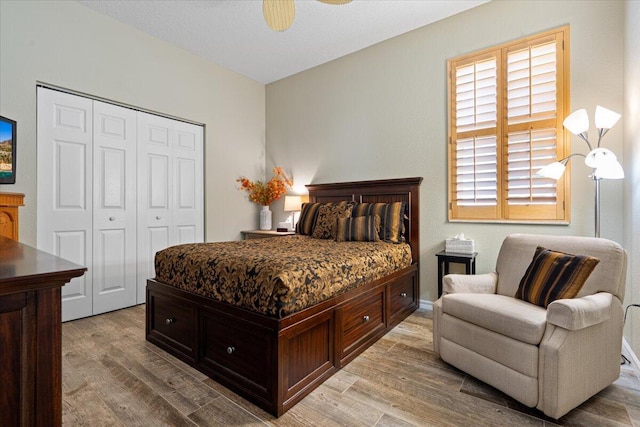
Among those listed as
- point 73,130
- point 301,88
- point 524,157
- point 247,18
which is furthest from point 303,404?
point 301,88

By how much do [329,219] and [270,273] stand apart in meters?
1.90

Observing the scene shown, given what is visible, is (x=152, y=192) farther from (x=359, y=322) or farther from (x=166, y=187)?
(x=359, y=322)

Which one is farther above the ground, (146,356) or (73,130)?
(73,130)

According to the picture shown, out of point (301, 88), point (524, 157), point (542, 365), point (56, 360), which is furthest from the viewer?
point (301, 88)

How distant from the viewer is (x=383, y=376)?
2.10 m

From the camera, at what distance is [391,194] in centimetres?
375

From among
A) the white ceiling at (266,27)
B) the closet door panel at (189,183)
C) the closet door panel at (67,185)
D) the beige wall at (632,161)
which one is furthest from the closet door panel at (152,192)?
the beige wall at (632,161)

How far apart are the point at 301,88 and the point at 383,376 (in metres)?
4.04

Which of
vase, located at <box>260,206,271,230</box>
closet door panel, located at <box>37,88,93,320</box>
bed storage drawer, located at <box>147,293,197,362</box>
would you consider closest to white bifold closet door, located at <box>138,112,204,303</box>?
closet door panel, located at <box>37,88,93,320</box>

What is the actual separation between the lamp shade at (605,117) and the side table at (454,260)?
145cm

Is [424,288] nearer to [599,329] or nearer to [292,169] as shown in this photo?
[599,329]

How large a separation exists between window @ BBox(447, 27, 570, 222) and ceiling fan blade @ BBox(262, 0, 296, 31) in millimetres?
1862

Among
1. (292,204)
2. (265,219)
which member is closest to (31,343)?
(292,204)

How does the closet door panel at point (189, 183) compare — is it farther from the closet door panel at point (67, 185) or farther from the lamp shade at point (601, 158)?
the lamp shade at point (601, 158)
